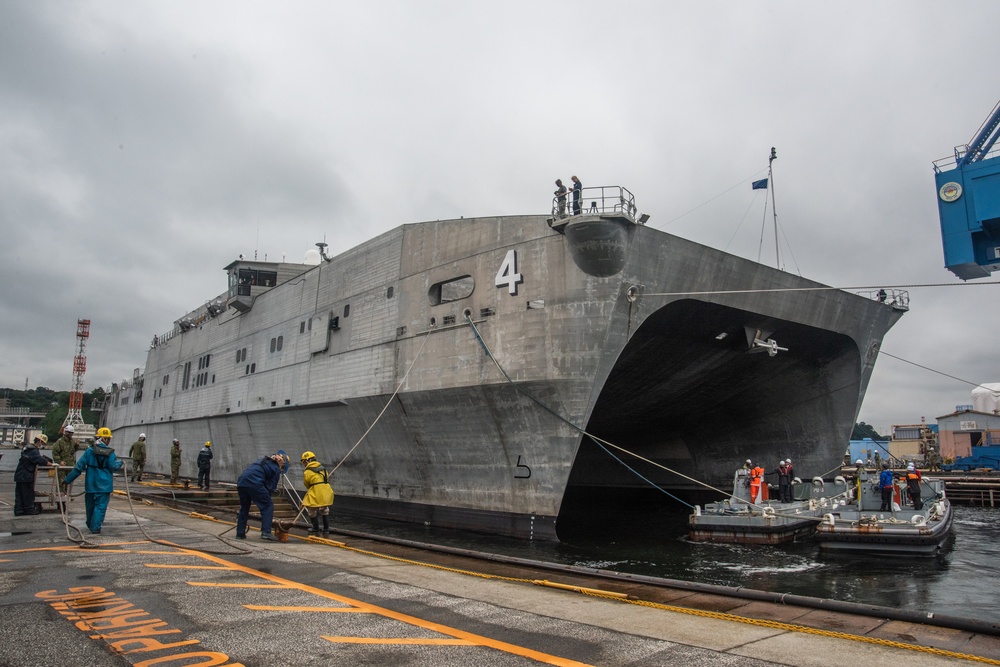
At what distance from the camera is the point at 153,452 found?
39031mm

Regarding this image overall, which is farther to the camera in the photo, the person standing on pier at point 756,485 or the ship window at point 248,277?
the ship window at point 248,277

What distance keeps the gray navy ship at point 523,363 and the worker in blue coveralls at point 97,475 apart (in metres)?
7.74

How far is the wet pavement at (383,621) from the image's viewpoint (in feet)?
14.5

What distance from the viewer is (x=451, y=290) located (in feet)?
55.8

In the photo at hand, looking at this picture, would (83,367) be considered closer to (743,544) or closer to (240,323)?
(240,323)

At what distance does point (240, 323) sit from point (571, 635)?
2595 cm

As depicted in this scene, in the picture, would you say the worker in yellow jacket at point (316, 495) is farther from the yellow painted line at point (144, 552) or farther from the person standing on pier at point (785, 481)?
the person standing on pier at point (785, 481)

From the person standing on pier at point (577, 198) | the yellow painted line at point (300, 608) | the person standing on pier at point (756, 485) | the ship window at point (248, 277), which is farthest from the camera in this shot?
the ship window at point (248, 277)

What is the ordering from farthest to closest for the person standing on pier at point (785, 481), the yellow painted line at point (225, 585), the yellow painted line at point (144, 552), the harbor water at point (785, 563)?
1. the person standing on pier at point (785, 481)
2. the harbor water at point (785, 563)
3. the yellow painted line at point (144, 552)
4. the yellow painted line at point (225, 585)

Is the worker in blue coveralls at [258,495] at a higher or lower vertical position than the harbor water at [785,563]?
higher

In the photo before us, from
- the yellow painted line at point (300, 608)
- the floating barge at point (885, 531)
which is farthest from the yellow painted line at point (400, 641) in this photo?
the floating barge at point (885, 531)

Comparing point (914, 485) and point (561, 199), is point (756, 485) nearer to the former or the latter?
point (914, 485)

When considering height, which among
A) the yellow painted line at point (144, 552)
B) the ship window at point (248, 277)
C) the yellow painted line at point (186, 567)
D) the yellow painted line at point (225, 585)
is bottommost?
the yellow painted line at point (144, 552)

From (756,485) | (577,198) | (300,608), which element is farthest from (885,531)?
(300,608)
